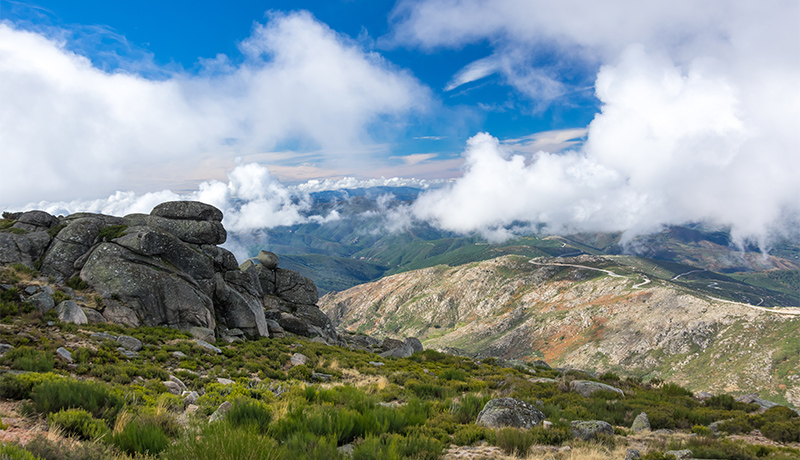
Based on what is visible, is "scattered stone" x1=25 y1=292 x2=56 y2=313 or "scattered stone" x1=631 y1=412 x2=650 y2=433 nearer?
"scattered stone" x1=631 y1=412 x2=650 y2=433

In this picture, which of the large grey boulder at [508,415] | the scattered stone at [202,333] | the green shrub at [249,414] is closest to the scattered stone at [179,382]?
the green shrub at [249,414]

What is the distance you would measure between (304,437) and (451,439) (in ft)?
15.2

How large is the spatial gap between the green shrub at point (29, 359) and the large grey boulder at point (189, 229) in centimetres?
2358

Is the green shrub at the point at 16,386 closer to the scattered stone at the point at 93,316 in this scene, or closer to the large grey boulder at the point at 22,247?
the scattered stone at the point at 93,316

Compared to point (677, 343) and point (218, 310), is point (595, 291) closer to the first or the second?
point (677, 343)

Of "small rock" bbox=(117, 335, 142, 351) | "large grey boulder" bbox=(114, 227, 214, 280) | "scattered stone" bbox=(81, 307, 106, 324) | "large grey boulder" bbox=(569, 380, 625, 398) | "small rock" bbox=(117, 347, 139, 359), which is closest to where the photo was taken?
"small rock" bbox=(117, 347, 139, 359)

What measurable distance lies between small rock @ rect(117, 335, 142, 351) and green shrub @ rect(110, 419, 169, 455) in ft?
50.4

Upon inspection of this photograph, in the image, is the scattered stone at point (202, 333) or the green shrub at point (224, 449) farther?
the scattered stone at point (202, 333)

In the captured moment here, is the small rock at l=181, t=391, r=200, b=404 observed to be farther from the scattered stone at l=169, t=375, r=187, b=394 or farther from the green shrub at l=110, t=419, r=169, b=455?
the green shrub at l=110, t=419, r=169, b=455

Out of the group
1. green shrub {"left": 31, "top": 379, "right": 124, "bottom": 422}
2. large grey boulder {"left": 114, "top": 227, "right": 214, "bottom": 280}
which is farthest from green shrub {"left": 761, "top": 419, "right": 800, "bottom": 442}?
large grey boulder {"left": 114, "top": 227, "right": 214, "bottom": 280}

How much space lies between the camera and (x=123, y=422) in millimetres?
7215

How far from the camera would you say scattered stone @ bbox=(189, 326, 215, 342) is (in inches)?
1022

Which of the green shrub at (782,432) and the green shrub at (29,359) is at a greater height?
the green shrub at (29,359)

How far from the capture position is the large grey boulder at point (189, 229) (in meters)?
35.0
